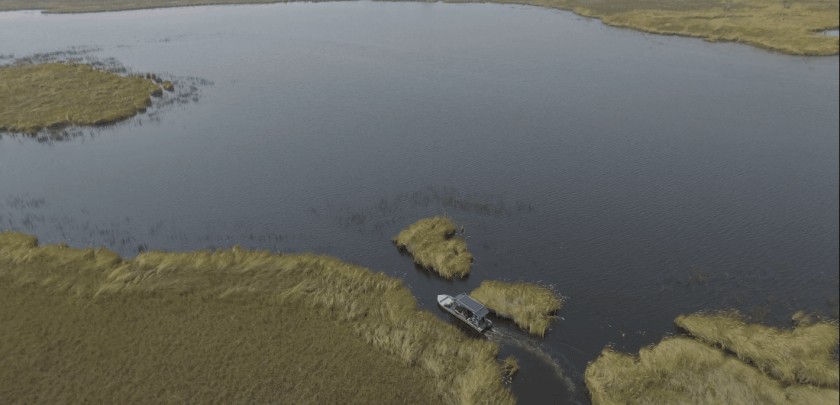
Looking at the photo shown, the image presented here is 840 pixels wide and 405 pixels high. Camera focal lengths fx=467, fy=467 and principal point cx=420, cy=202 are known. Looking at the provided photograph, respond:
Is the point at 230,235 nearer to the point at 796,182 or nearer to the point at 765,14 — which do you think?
Answer: the point at 796,182

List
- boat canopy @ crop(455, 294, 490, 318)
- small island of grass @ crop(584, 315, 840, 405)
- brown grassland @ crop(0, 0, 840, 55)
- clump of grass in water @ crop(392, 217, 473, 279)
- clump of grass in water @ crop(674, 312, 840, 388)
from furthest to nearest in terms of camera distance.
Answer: brown grassland @ crop(0, 0, 840, 55)
clump of grass in water @ crop(392, 217, 473, 279)
boat canopy @ crop(455, 294, 490, 318)
clump of grass in water @ crop(674, 312, 840, 388)
small island of grass @ crop(584, 315, 840, 405)

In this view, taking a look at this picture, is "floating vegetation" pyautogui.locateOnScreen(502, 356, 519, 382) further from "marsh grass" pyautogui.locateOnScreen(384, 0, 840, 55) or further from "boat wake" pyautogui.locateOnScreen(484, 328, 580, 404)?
"marsh grass" pyautogui.locateOnScreen(384, 0, 840, 55)

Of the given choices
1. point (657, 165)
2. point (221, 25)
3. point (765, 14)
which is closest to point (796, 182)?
point (657, 165)

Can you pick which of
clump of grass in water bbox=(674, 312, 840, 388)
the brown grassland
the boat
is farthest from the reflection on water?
the brown grassland

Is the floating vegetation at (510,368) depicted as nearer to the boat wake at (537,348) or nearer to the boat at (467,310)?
the boat wake at (537,348)

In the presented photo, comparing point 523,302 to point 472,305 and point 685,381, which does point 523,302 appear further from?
point 685,381

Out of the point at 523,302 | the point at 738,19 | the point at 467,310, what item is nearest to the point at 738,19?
the point at 738,19

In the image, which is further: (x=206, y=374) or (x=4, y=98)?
(x=4, y=98)
